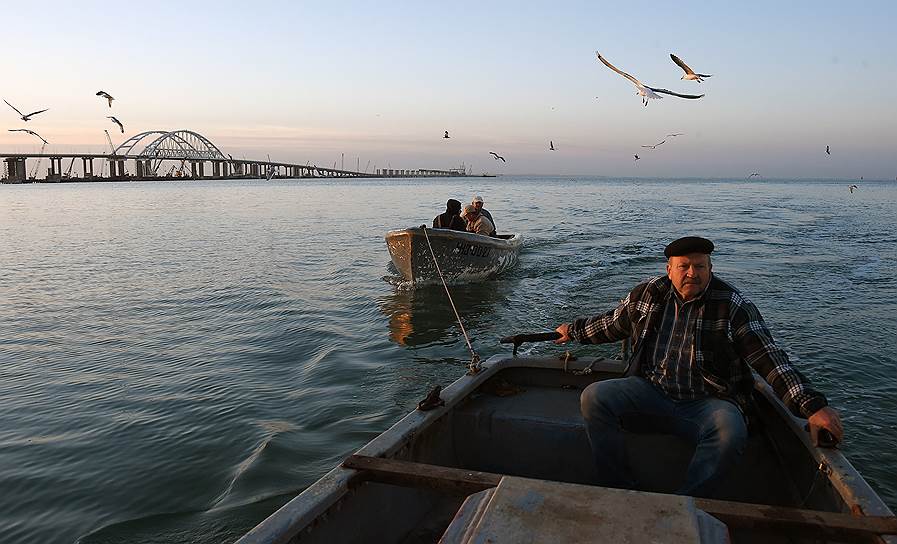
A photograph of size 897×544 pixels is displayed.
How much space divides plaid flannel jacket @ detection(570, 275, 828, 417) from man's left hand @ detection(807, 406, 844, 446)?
3 centimetres

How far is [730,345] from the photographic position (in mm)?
3953

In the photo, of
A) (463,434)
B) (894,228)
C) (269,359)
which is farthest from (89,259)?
(894,228)

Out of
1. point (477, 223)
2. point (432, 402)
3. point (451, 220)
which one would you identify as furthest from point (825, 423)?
point (477, 223)

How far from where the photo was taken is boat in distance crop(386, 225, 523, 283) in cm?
1427

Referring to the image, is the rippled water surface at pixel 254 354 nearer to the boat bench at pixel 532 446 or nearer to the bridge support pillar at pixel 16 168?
the boat bench at pixel 532 446

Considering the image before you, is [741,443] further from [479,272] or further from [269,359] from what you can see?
[479,272]

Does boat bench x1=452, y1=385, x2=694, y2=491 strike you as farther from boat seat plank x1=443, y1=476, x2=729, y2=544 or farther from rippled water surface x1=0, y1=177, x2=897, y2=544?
boat seat plank x1=443, y1=476, x2=729, y2=544

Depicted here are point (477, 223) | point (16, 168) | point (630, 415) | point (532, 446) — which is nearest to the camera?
point (630, 415)

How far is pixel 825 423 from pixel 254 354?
7369mm

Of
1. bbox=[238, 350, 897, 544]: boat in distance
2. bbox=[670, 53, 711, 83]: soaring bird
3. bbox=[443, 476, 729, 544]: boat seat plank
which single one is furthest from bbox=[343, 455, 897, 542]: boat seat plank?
bbox=[670, 53, 711, 83]: soaring bird

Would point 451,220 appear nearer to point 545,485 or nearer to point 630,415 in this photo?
point 630,415

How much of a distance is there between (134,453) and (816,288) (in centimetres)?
1317

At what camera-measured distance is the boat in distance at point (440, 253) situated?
14.3 m

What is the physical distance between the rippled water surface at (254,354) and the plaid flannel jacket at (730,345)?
2.37 meters
